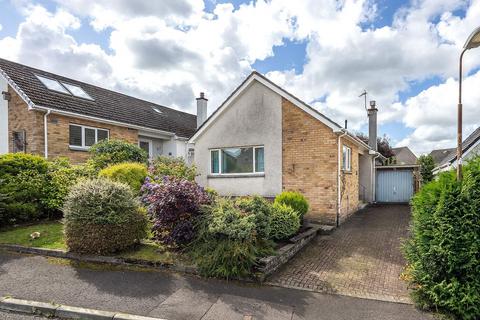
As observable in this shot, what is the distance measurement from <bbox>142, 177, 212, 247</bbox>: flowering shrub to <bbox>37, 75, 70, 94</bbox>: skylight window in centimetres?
1108

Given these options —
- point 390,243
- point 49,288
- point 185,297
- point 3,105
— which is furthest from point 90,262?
point 3,105

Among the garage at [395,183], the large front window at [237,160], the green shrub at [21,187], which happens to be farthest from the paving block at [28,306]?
the garage at [395,183]

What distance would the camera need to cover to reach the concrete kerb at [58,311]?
4059 mm

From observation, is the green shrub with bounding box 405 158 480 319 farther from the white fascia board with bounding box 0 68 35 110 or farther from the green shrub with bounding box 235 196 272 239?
the white fascia board with bounding box 0 68 35 110

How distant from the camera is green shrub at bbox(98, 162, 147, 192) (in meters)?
8.81

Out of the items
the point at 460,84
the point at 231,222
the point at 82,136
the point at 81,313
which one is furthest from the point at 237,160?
the point at 81,313

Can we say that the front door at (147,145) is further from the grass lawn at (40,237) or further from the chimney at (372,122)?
the chimney at (372,122)

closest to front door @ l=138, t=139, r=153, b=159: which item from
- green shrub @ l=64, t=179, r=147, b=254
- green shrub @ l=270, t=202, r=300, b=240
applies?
green shrub @ l=64, t=179, r=147, b=254

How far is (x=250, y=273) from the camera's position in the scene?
541 centimetres

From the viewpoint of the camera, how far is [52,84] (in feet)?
47.3

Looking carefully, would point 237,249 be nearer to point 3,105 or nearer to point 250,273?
point 250,273

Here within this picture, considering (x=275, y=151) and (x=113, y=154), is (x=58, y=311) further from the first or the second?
(x=113, y=154)

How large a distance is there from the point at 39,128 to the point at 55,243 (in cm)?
718

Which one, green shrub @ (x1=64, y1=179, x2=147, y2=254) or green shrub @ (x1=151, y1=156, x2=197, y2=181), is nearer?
green shrub @ (x1=64, y1=179, x2=147, y2=254)
